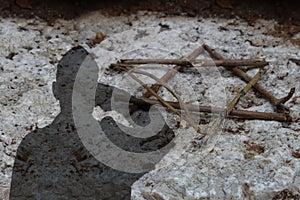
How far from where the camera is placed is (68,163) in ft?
4.49

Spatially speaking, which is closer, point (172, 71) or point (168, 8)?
point (172, 71)

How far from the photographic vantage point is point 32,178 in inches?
52.3

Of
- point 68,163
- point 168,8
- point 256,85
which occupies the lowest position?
point 68,163

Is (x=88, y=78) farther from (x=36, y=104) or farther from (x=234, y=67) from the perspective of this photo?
(x=234, y=67)

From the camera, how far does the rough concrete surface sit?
1305 mm

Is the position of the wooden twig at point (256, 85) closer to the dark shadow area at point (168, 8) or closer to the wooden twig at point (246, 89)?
the wooden twig at point (246, 89)

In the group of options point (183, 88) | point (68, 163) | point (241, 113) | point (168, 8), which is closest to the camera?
point (68, 163)

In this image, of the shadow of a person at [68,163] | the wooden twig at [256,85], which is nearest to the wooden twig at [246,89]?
the wooden twig at [256,85]

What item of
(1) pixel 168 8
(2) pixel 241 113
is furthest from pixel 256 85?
(1) pixel 168 8

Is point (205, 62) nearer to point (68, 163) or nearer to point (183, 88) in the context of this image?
point (183, 88)

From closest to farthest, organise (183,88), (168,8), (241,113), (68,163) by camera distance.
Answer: (68,163)
(241,113)
(183,88)
(168,8)

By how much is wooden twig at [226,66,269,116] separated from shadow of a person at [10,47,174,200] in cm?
18

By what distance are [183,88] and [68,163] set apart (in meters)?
0.40

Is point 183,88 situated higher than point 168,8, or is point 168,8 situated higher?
point 168,8
